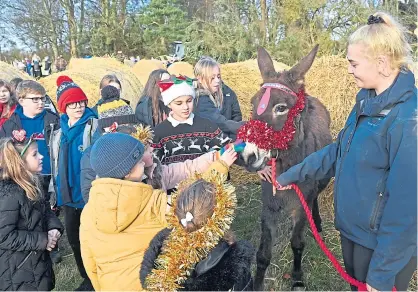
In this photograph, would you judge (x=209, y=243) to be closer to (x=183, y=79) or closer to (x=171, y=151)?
(x=171, y=151)

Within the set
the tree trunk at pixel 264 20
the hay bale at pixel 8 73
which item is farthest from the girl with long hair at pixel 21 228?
the tree trunk at pixel 264 20

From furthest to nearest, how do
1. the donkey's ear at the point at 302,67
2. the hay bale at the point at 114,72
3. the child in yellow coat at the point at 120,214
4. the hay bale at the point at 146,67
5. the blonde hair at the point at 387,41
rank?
the hay bale at the point at 146,67
the hay bale at the point at 114,72
the donkey's ear at the point at 302,67
the child in yellow coat at the point at 120,214
the blonde hair at the point at 387,41

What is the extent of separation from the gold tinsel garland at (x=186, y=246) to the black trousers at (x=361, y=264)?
0.80 m

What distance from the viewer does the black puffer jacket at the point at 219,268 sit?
69.0 inches

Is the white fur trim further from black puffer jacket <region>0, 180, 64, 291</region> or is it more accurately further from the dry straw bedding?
the dry straw bedding

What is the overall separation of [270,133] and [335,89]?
3.87 meters

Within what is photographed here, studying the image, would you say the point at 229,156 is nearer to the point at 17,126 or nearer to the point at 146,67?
the point at 17,126

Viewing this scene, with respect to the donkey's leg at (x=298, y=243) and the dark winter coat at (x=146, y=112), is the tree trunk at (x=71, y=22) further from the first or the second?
the donkey's leg at (x=298, y=243)

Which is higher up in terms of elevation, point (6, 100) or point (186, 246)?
point (6, 100)

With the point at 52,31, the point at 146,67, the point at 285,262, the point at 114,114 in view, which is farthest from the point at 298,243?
the point at 52,31

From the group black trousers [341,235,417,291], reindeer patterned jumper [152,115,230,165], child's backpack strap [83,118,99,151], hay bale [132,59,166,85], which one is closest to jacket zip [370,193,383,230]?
black trousers [341,235,417,291]

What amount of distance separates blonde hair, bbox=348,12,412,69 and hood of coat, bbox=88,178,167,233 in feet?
4.50

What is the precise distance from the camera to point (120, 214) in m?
1.95

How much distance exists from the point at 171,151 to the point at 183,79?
61 centimetres
